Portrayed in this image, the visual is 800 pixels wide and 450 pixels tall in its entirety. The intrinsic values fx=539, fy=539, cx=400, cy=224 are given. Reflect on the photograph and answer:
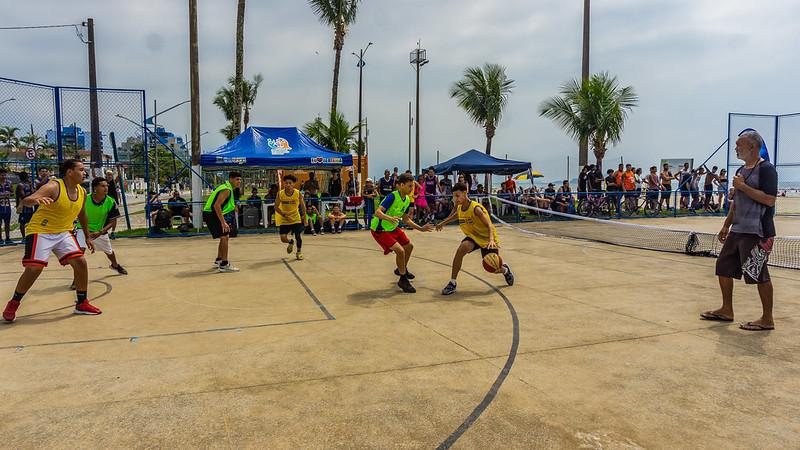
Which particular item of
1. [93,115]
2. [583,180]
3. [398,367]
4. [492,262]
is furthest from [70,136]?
[583,180]

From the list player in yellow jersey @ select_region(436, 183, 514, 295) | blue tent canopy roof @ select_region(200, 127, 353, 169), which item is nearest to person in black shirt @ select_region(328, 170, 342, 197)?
blue tent canopy roof @ select_region(200, 127, 353, 169)

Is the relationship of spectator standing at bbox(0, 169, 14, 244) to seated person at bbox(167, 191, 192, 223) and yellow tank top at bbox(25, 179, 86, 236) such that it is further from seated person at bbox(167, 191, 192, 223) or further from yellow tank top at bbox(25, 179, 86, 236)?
yellow tank top at bbox(25, 179, 86, 236)

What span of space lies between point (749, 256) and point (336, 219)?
12573mm

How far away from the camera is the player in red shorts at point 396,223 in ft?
25.7

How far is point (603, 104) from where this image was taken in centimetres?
2512

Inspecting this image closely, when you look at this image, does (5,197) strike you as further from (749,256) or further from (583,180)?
(583,180)

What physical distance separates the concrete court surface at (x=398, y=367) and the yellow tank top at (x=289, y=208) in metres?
3.04

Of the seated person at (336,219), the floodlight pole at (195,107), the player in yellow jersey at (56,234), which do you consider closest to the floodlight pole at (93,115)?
the floodlight pole at (195,107)

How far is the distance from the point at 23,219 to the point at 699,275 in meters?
15.7

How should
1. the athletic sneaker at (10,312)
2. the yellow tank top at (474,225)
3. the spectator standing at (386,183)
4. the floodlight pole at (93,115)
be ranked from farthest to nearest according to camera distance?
the spectator standing at (386,183) → the floodlight pole at (93,115) → the yellow tank top at (474,225) → the athletic sneaker at (10,312)

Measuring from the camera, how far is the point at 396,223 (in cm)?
797

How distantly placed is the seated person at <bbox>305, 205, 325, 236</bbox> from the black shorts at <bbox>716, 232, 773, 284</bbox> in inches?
484

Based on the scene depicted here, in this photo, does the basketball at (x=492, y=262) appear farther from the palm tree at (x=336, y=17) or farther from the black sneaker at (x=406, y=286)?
the palm tree at (x=336, y=17)

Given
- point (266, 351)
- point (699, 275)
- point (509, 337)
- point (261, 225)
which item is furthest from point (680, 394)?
point (261, 225)
